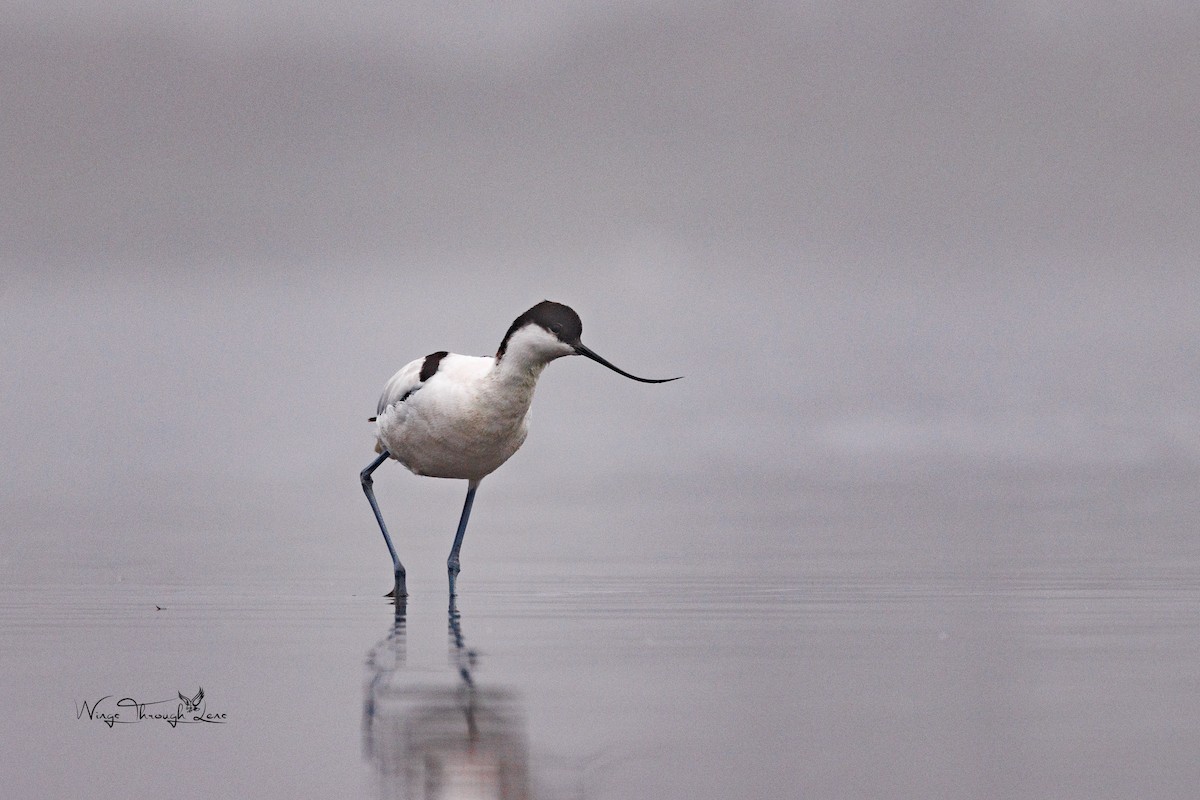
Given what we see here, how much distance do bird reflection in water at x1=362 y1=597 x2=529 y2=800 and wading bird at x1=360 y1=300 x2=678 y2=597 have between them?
185 inches

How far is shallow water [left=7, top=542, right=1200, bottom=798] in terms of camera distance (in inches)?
262

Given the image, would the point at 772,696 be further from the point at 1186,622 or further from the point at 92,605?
the point at 92,605

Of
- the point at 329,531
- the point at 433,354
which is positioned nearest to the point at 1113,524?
the point at 329,531

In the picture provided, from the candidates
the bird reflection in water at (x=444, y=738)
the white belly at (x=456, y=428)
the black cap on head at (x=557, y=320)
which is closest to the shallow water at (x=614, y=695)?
the bird reflection in water at (x=444, y=738)

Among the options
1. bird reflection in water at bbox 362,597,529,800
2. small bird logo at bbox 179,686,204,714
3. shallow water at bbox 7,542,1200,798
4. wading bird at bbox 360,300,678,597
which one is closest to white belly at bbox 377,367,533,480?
wading bird at bbox 360,300,678,597

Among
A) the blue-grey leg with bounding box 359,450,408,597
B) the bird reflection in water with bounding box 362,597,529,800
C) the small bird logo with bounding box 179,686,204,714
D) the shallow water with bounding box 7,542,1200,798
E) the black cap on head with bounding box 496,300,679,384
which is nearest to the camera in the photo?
the bird reflection in water with bounding box 362,597,529,800

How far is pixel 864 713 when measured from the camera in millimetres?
8156

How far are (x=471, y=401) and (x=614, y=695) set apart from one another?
6.29 meters

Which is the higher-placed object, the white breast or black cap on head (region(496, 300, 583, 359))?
black cap on head (region(496, 300, 583, 359))

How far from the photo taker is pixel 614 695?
874 cm

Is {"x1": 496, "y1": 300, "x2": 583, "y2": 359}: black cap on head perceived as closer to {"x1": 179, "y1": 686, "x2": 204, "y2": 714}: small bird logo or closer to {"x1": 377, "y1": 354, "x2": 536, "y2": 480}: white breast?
{"x1": 377, "y1": 354, "x2": 536, "y2": 480}: white breast

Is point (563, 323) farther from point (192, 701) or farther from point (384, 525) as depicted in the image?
point (192, 701)

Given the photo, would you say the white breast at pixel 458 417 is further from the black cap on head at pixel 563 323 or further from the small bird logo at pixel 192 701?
the small bird logo at pixel 192 701

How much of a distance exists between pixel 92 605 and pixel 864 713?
831cm
